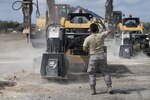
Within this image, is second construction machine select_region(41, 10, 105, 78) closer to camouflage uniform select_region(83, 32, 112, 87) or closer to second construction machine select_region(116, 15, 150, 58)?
camouflage uniform select_region(83, 32, 112, 87)

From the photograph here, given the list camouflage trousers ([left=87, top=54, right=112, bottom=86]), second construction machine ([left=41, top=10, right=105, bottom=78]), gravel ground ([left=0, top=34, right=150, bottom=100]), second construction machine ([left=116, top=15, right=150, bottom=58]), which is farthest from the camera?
second construction machine ([left=116, top=15, right=150, bottom=58])

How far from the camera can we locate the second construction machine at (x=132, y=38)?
1060 inches

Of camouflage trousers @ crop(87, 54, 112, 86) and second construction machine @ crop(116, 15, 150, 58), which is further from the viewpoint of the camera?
second construction machine @ crop(116, 15, 150, 58)

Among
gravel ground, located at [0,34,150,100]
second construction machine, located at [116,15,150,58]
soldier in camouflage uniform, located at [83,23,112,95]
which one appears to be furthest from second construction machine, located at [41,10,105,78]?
second construction machine, located at [116,15,150,58]

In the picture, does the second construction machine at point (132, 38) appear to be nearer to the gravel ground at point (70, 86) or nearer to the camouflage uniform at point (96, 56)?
the gravel ground at point (70, 86)

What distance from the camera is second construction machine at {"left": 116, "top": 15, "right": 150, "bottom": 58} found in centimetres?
2692

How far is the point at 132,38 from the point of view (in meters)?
28.8

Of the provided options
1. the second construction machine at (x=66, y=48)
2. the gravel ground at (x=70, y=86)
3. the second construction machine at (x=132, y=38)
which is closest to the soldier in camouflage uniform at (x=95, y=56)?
the gravel ground at (x=70, y=86)

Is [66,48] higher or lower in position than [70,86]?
higher

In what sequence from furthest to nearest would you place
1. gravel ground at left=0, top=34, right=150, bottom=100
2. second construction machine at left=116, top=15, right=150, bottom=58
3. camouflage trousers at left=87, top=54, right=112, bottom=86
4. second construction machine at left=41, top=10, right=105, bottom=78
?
second construction machine at left=116, top=15, right=150, bottom=58 → second construction machine at left=41, top=10, right=105, bottom=78 → camouflage trousers at left=87, top=54, right=112, bottom=86 → gravel ground at left=0, top=34, right=150, bottom=100

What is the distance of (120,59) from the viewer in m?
25.9

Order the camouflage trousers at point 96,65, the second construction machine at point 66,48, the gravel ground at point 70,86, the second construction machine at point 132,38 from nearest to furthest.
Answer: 1. the gravel ground at point 70,86
2. the camouflage trousers at point 96,65
3. the second construction machine at point 66,48
4. the second construction machine at point 132,38

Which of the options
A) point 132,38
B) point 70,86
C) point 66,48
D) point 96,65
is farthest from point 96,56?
point 132,38

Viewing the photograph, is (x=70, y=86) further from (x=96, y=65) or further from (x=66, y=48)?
(x=66, y=48)
